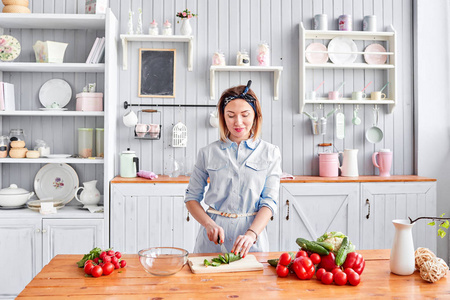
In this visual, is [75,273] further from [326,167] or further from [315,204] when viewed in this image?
[326,167]

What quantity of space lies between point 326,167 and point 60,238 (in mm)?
2205

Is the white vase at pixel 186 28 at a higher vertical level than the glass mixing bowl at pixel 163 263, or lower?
higher

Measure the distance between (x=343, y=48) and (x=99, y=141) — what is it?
89.7 inches

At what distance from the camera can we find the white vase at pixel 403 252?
1.52 metres

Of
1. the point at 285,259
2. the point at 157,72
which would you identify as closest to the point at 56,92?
the point at 157,72

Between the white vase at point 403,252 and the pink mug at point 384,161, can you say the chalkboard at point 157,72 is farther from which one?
the white vase at point 403,252

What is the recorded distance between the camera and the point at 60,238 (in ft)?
10.6

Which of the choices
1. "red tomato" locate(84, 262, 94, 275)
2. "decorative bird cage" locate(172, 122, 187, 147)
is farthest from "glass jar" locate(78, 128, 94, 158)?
"red tomato" locate(84, 262, 94, 275)

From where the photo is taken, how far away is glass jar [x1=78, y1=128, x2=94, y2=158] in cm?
350

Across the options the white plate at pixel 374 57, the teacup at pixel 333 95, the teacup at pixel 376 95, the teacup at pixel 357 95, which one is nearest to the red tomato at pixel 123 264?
the teacup at pixel 333 95

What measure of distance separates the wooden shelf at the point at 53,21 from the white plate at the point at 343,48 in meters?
1.97

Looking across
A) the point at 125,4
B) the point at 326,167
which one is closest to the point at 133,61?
the point at 125,4

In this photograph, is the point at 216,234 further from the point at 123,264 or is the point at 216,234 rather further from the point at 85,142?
the point at 85,142

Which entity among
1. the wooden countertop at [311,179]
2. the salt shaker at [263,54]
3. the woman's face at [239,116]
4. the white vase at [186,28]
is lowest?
the wooden countertop at [311,179]
